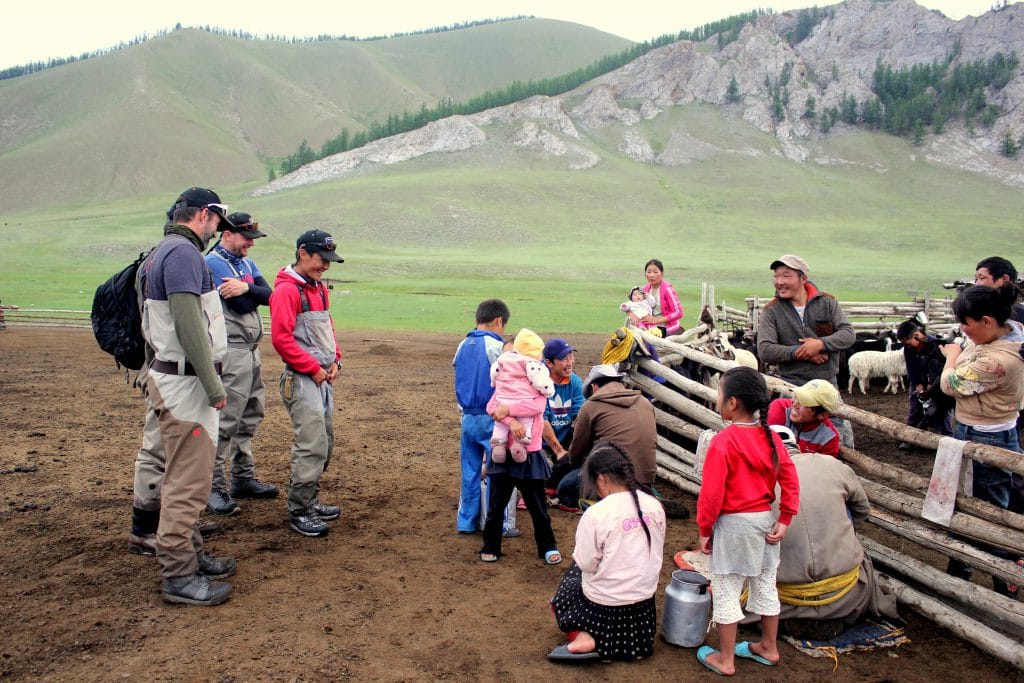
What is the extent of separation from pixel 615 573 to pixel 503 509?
1404 millimetres

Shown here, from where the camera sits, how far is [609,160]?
9419cm

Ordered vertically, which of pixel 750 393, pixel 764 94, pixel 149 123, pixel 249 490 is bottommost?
pixel 249 490

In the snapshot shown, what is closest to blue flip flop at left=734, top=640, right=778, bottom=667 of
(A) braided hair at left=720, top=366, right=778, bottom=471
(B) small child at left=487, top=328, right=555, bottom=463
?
(A) braided hair at left=720, top=366, right=778, bottom=471

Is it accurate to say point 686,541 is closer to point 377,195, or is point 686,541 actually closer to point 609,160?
point 377,195

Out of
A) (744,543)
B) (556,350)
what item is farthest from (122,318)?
(744,543)

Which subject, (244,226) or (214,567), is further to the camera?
(244,226)

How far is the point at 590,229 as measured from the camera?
64875mm

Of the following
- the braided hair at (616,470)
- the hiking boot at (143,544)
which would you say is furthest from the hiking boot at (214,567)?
the braided hair at (616,470)

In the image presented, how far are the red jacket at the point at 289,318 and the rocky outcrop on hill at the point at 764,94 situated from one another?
88.3 m

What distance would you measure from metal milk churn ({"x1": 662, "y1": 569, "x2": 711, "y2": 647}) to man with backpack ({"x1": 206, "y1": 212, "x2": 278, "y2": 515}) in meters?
3.69

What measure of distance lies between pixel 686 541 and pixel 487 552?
5.33 feet

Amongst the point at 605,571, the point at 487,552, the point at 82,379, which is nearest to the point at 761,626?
the point at 605,571

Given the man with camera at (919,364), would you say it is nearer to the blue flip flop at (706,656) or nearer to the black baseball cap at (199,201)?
the blue flip flop at (706,656)

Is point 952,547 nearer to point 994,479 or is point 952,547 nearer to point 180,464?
point 994,479
